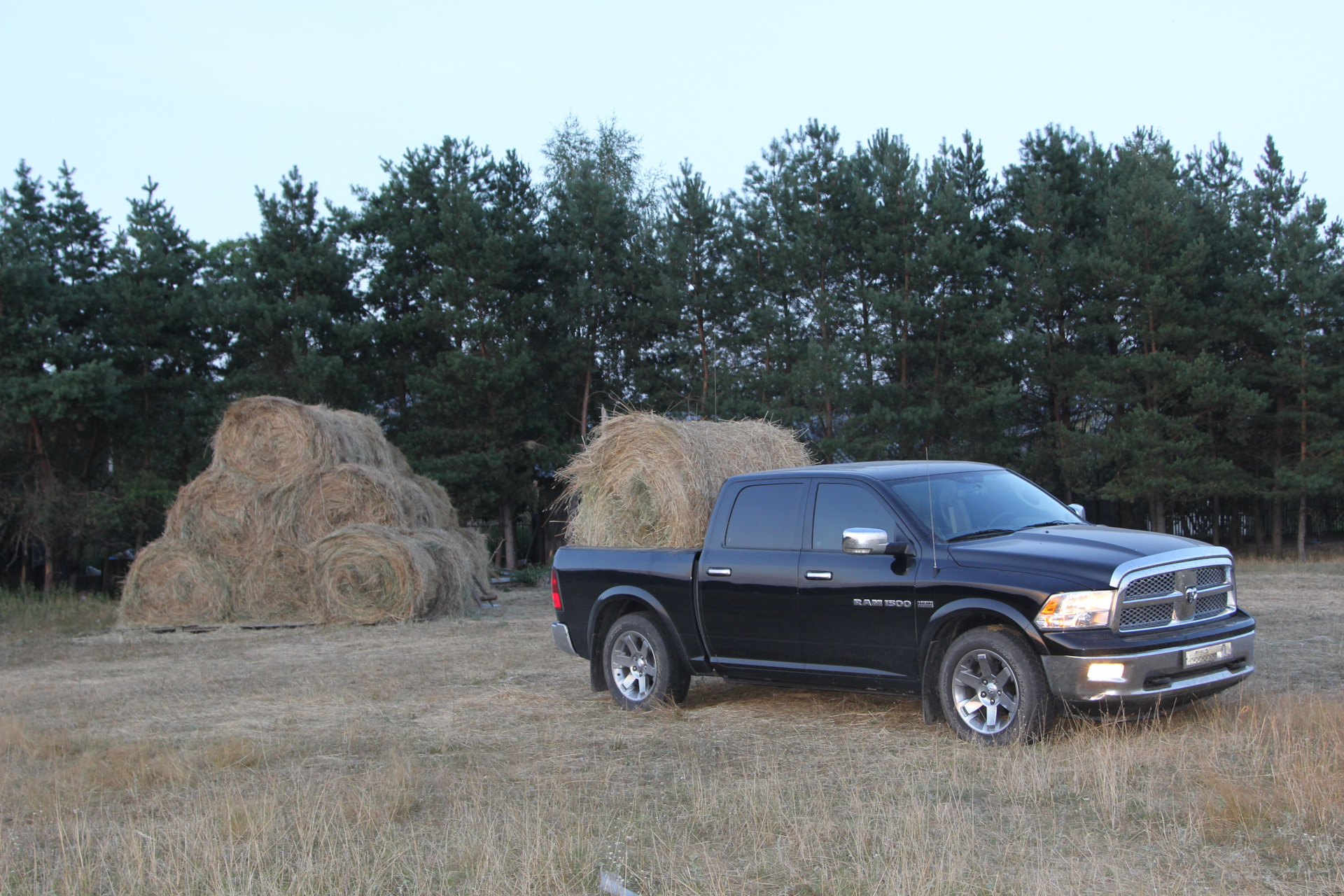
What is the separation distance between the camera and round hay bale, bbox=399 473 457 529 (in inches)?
762

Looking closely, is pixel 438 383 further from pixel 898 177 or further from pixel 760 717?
pixel 760 717

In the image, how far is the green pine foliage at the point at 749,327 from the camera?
26672 mm

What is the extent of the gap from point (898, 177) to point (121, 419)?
20.4 metres

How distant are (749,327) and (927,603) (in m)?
24.4

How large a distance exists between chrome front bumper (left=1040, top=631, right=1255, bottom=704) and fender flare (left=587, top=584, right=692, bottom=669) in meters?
3.01

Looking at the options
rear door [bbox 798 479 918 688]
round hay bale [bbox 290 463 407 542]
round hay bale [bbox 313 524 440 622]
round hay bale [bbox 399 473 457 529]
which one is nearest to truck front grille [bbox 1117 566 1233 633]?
rear door [bbox 798 479 918 688]

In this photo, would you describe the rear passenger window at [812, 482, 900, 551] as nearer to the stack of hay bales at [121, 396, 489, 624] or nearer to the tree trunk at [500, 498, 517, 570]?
the stack of hay bales at [121, 396, 489, 624]

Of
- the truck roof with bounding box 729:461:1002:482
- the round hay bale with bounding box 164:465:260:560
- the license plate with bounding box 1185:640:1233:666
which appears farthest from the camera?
the round hay bale with bounding box 164:465:260:560

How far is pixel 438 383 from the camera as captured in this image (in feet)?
94.1

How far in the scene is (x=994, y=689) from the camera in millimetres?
6770

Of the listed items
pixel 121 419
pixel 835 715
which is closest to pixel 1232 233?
pixel 835 715

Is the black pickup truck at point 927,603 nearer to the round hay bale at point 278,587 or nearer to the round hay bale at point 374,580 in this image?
the round hay bale at point 374,580

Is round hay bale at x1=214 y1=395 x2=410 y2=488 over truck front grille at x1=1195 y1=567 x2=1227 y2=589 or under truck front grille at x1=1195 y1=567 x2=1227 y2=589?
over

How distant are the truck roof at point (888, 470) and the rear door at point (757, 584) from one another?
0.09 metres
